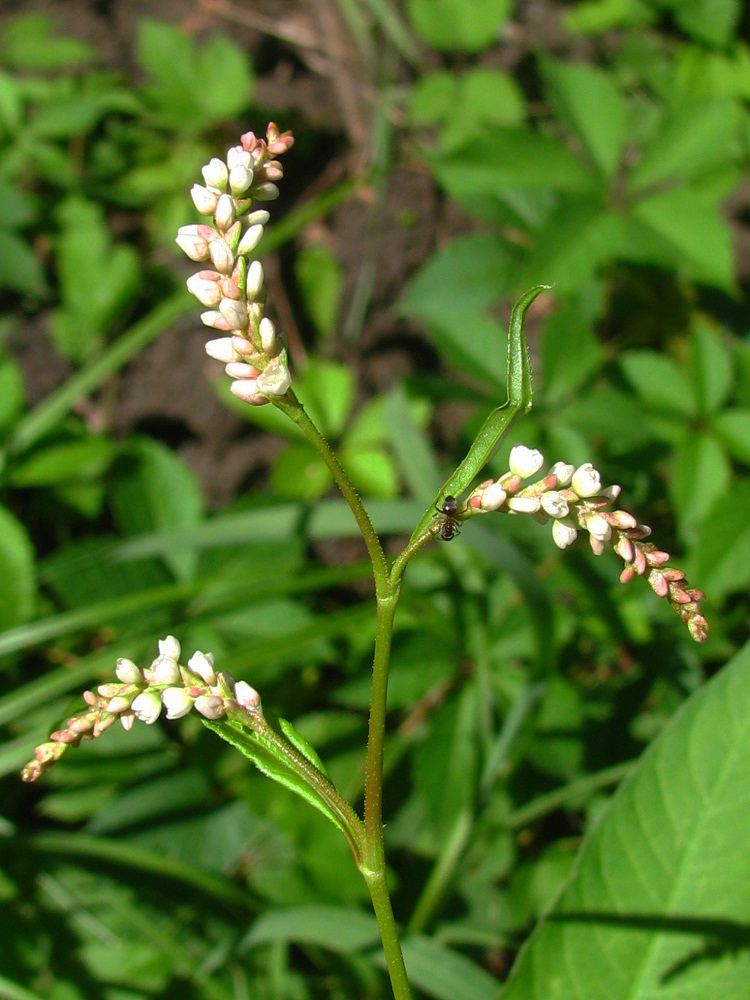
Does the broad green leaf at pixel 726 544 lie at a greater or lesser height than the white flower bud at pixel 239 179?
lesser

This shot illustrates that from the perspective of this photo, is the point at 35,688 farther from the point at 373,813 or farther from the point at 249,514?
the point at 373,813

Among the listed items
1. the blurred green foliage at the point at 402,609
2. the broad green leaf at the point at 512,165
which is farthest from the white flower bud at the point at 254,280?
the broad green leaf at the point at 512,165

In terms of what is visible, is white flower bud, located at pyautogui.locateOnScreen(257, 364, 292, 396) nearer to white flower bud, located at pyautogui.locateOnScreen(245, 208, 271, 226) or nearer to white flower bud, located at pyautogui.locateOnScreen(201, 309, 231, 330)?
white flower bud, located at pyautogui.locateOnScreen(201, 309, 231, 330)

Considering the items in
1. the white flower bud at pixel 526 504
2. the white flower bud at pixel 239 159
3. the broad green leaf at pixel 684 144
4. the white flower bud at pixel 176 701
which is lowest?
the broad green leaf at pixel 684 144

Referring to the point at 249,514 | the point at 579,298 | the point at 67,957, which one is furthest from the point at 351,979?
the point at 579,298

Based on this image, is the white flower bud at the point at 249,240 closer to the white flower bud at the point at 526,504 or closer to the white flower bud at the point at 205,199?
the white flower bud at the point at 205,199

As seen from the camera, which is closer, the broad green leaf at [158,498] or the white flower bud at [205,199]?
the white flower bud at [205,199]

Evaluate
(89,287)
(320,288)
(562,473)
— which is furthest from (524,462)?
(320,288)

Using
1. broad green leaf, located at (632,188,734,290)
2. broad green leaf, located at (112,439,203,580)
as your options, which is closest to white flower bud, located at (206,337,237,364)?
broad green leaf, located at (112,439,203,580)
